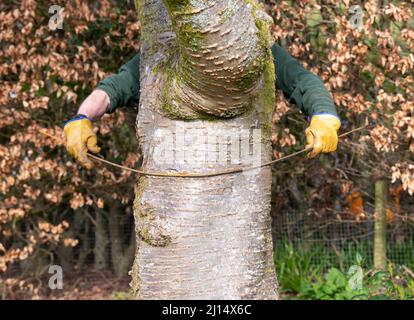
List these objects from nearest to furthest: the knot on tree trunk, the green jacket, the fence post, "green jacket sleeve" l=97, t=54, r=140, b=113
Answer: the knot on tree trunk
the green jacket
"green jacket sleeve" l=97, t=54, r=140, b=113
the fence post

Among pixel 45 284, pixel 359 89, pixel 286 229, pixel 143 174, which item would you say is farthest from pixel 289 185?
pixel 143 174

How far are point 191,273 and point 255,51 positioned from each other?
3.05 feet

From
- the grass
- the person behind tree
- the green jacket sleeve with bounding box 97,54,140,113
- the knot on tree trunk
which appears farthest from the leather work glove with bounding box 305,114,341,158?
the grass

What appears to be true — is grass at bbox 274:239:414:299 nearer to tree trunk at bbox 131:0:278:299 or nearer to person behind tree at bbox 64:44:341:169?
person behind tree at bbox 64:44:341:169

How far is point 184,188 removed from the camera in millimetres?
2422

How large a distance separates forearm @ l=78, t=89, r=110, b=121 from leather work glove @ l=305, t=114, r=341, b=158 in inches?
38.8

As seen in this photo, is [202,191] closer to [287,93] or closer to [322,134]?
[322,134]

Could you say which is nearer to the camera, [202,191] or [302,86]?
[202,191]

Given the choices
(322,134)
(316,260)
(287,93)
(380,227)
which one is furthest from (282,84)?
(316,260)

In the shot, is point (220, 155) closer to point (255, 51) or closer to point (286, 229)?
point (255, 51)

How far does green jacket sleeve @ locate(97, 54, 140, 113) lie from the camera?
2.96m

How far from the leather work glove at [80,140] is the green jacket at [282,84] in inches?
8.9

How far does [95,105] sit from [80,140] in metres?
0.24

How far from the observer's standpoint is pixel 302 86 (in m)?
2.89
